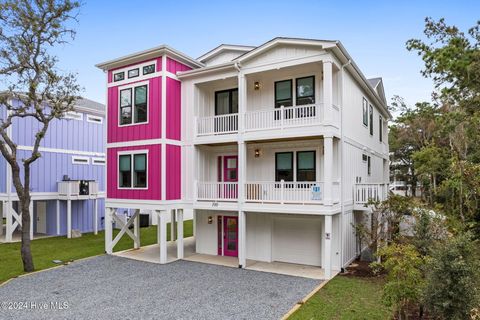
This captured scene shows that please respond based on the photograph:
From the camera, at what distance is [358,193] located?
14.0 m

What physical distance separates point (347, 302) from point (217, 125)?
28.7 ft

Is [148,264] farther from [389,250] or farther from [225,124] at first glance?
[389,250]

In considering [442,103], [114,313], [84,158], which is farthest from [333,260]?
[442,103]

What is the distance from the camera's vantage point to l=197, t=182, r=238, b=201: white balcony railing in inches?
538

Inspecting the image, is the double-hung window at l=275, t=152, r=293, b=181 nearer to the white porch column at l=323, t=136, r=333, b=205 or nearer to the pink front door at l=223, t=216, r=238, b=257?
the white porch column at l=323, t=136, r=333, b=205

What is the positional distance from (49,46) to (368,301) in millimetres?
14024

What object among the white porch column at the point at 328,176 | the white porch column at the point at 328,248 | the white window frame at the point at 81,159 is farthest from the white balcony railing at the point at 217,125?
the white window frame at the point at 81,159

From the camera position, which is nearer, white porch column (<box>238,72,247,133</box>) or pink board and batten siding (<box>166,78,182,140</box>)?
white porch column (<box>238,72,247,133</box>)

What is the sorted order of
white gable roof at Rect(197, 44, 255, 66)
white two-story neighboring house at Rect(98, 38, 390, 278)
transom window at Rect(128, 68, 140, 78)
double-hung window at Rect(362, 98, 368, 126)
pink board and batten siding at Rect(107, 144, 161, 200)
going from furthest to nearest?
white gable roof at Rect(197, 44, 255, 66)
double-hung window at Rect(362, 98, 368, 126)
transom window at Rect(128, 68, 140, 78)
pink board and batten siding at Rect(107, 144, 161, 200)
white two-story neighboring house at Rect(98, 38, 390, 278)

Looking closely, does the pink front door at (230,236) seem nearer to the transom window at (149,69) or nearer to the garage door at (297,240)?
the garage door at (297,240)

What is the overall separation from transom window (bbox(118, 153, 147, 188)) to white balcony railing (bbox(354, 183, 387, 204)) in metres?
9.25

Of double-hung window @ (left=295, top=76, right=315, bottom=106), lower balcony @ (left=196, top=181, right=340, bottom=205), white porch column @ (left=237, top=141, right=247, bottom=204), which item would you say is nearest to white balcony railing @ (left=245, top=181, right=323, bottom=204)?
lower balcony @ (left=196, top=181, right=340, bottom=205)

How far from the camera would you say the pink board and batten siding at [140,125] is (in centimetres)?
1393

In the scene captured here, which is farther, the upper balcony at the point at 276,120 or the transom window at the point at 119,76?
the transom window at the point at 119,76
